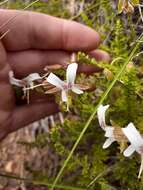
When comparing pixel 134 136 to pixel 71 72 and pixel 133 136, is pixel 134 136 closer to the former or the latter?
pixel 133 136

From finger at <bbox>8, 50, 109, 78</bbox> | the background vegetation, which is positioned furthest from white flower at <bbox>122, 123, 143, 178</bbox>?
finger at <bbox>8, 50, 109, 78</bbox>

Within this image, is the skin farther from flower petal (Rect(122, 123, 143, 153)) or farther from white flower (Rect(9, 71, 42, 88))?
flower petal (Rect(122, 123, 143, 153))

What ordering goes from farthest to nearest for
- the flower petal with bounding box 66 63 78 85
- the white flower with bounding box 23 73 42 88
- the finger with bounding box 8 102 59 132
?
1. the finger with bounding box 8 102 59 132
2. the white flower with bounding box 23 73 42 88
3. the flower petal with bounding box 66 63 78 85

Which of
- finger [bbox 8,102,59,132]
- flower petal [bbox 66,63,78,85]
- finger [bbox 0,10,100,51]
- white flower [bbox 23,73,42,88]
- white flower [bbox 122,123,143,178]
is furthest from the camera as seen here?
finger [bbox 8,102,59,132]

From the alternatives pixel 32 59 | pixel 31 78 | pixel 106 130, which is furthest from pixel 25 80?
pixel 106 130

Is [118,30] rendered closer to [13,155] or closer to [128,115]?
[128,115]

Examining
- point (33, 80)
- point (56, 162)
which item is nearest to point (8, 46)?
point (33, 80)

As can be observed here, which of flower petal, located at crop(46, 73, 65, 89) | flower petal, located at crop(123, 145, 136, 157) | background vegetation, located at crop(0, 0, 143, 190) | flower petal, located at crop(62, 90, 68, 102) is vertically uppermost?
flower petal, located at crop(46, 73, 65, 89)

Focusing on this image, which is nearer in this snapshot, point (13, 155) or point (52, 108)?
point (52, 108)
